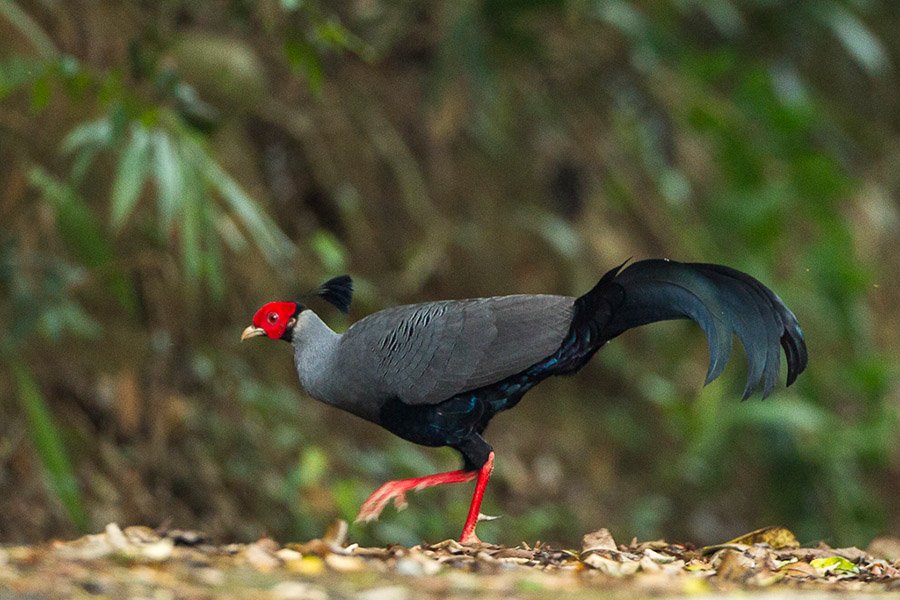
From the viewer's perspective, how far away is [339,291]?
3.94 metres

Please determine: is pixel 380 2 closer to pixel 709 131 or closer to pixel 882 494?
pixel 709 131

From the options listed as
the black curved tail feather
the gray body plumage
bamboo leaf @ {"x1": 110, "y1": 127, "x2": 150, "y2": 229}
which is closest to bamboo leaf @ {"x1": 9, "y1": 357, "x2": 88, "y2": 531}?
bamboo leaf @ {"x1": 110, "y1": 127, "x2": 150, "y2": 229}

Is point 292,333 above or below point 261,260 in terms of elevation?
below

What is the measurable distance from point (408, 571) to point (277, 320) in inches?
41.3

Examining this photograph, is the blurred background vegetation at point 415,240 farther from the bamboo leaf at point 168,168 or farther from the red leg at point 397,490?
the red leg at point 397,490

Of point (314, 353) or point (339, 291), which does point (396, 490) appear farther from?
point (339, 291)

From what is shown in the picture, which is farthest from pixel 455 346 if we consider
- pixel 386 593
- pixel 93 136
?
pixel 93 136

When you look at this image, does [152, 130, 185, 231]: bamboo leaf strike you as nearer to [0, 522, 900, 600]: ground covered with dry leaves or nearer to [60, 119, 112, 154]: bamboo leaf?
[60, 119, 112, 154]: bamboo leaf

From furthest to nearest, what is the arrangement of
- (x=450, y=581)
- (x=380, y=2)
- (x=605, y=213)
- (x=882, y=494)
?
(x=882, y=494) → (x=605, y=213) → (x=380, y=2) → (x=450, y=581)

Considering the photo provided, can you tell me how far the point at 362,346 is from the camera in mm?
3734

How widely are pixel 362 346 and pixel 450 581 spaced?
91 cm

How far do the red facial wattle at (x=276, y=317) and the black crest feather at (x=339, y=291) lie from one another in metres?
0.10

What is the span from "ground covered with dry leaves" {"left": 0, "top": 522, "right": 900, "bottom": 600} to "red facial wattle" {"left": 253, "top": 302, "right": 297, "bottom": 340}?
65 centimetres

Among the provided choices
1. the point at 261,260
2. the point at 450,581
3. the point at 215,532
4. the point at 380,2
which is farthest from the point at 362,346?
the point at 380,2
